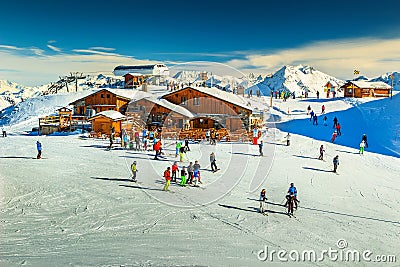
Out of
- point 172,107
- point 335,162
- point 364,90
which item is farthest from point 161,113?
point 364,90

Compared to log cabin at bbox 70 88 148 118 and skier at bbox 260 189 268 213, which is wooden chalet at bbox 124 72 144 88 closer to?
log cabin at bbox 70 88 148 118

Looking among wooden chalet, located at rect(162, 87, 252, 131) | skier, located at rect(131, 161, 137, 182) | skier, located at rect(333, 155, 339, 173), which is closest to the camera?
skier, located at rect(131, 161, 137, 182)

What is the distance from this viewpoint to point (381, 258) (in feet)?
39.1

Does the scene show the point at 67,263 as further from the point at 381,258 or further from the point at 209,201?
the point at 381,258

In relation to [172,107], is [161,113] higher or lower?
lower

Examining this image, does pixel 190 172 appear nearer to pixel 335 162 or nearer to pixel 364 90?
pixel 335 162

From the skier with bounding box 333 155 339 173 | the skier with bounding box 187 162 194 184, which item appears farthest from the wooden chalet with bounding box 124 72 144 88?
the skier with bounding box 187 162 194 184

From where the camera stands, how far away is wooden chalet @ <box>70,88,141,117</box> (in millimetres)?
43656

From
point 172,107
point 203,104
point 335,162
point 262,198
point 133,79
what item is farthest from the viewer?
point 133,79

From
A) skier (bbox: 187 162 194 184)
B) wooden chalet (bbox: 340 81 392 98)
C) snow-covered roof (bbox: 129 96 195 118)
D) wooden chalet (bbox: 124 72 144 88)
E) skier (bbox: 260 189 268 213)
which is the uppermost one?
wooden chalet (bbox: 124 72 144 88)

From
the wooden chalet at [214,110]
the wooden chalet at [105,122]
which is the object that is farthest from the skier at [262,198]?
the wooden chalet at [105,122]

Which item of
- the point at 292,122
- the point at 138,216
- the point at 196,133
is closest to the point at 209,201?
the point at 138,216

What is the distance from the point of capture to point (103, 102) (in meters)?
44.3

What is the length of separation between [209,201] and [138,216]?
11.6ft
